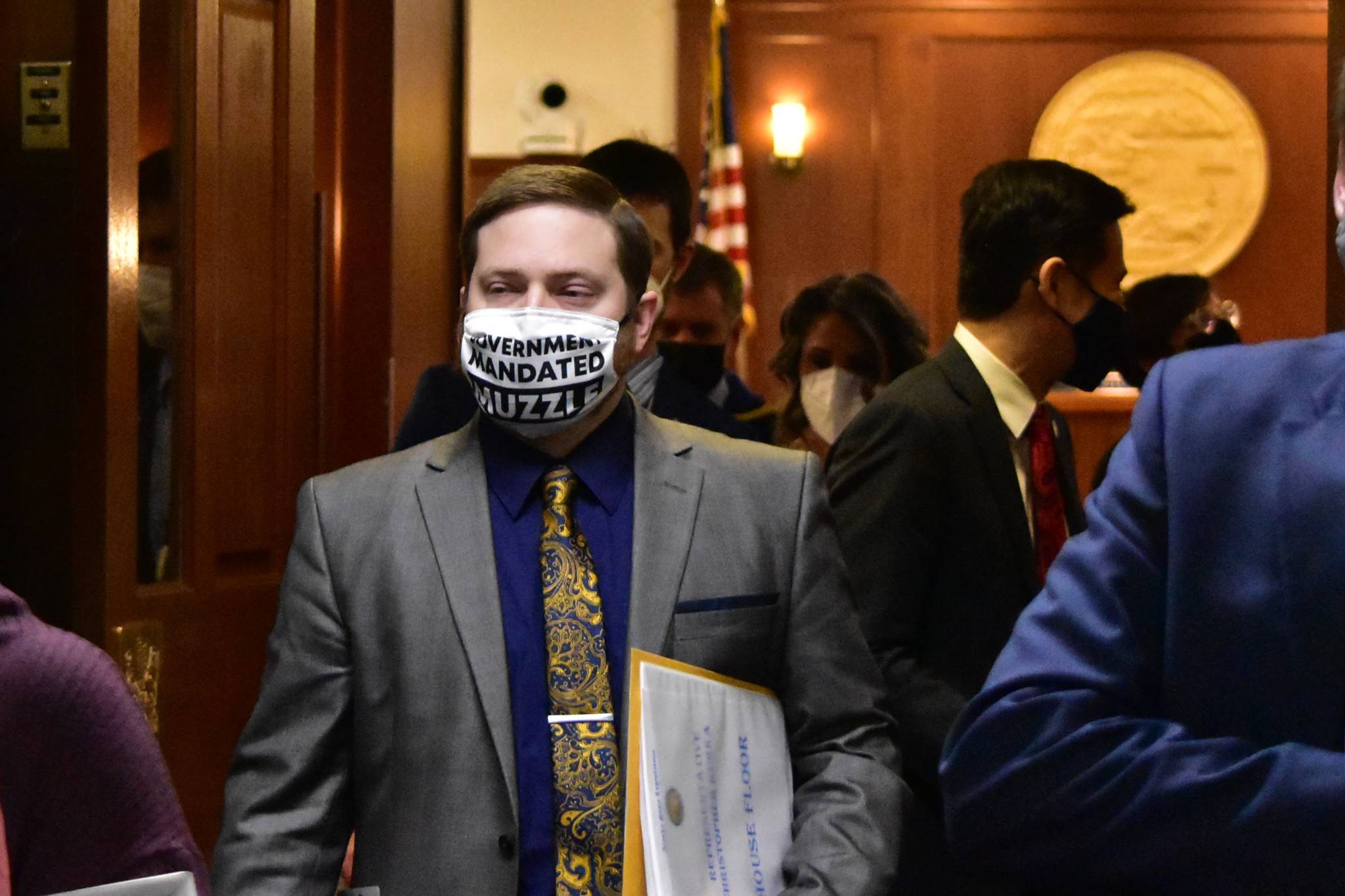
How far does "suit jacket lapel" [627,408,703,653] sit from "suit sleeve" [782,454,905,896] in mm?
146

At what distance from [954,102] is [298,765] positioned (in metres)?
6.95

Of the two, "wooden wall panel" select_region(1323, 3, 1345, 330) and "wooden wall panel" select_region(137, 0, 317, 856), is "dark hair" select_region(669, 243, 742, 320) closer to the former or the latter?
"wooden wall panel" select_region(137, 0, 317, 856)

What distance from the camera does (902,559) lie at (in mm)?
2273

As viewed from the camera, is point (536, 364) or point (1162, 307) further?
point (1162, 307)

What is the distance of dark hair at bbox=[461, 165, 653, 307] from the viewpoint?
1915mm

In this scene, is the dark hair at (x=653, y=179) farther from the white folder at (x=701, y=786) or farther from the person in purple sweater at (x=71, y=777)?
the person in purple sweater at (x=71, y=777)

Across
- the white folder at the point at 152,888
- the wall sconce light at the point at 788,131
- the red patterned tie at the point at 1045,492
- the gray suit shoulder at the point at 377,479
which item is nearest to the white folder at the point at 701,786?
the gray suit shoulder at the point at 377,479

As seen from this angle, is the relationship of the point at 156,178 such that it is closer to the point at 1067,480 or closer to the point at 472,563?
the point at 472,563

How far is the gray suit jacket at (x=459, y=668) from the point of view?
1.69 metres

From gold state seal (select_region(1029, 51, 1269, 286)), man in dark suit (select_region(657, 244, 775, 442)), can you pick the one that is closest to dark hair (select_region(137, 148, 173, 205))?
man in dark suit (select_region(657, 244, 775, 442))

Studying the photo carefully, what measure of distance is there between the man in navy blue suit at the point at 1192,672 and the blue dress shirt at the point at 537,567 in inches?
27.1

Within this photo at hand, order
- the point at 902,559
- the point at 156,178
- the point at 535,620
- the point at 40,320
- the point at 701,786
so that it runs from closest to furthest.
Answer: the point at 701,786
the point at 535,620
the point at 902,559
the point at 40,320
the point at 156,178

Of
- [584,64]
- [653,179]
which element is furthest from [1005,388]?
[584,64]

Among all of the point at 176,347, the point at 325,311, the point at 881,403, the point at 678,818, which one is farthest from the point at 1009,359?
the point at 325,311
